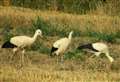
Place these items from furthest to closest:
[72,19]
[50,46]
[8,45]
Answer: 1. [72,19]
2. [50,46]
3. [8,45]

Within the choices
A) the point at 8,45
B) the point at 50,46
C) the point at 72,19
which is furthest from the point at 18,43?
the point at 72,19

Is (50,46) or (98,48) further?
(50,46)

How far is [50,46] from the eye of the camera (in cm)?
1569

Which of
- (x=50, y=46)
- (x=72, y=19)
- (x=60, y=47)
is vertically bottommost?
(x=50, y=46)

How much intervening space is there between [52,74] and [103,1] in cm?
1088

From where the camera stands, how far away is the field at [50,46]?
1161cm

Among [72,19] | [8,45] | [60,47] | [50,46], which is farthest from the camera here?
[72,19]

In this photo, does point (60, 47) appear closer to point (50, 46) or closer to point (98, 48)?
point (98, 48)

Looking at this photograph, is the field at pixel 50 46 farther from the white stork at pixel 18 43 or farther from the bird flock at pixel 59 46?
the white stork at pixel 18 43

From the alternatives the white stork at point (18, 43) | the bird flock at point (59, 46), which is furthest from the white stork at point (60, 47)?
the white stork at point (18, 43)

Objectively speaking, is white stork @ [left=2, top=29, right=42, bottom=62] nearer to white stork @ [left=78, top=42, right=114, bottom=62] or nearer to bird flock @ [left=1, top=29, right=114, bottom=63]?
bird flock @ [left=1, top=29, right=114, bottom=63]

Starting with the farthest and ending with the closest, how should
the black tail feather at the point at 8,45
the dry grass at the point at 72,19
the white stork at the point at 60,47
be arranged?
the dry grass at the point at 72,19 < the white stork at the point at 60,47 < the black tail feather at the point at 8,45

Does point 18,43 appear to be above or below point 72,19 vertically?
above

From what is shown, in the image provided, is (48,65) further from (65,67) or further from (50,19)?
(50,19)
